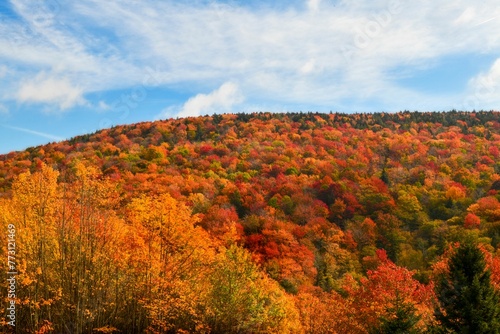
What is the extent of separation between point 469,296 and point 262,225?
62.7 m

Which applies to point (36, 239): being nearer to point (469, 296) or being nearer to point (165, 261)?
point (165, 261)

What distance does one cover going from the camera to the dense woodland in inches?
869

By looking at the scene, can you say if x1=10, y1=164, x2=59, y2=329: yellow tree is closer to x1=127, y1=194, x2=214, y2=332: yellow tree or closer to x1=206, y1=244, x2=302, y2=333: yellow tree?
x1=127, y1=194, x2=214, y2=332: yellow tree

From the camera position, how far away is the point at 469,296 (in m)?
19.0

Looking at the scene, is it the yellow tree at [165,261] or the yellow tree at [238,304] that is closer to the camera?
the yellow tree at [165,261]

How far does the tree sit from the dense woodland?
7cm

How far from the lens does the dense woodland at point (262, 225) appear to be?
72.4ft

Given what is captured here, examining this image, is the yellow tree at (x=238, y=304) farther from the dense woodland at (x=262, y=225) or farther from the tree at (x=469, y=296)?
the tree at (x=469, y=296)

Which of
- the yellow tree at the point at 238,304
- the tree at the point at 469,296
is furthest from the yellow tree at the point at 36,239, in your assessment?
the tree at the point at 469,296

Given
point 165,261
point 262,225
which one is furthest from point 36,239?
point 262,225

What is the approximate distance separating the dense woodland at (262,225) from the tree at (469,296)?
7 centimetres

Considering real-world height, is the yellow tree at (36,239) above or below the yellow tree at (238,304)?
above

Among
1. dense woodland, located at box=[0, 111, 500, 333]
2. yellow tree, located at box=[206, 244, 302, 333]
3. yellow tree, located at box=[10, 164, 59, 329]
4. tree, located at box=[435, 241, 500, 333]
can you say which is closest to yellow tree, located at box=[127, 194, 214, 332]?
dense woodland, located at box=[0, 111, 500, 333]

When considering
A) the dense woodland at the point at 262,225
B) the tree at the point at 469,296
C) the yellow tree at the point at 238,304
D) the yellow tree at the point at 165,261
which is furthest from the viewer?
the yellow tree at the point at 238,304
